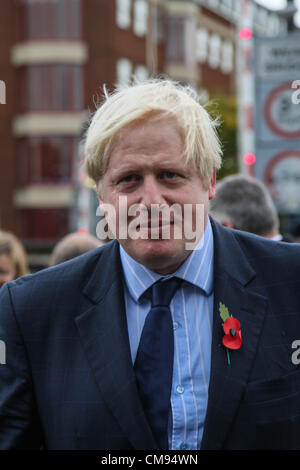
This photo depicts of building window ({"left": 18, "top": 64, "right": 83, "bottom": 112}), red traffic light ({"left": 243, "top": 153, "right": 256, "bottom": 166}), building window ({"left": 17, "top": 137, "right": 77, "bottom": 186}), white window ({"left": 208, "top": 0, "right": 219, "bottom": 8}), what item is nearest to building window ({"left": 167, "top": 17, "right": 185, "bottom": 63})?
white window ({"left": 208, "top": 0, "right": 219, "bottom": 8})

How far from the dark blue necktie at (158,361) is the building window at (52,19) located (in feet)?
103

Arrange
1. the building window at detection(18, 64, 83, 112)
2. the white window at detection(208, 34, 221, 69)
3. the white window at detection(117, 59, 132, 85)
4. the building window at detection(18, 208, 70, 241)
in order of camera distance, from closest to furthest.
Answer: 1. the building window at detection(18, 208, 70, 241)
2. the building window at detection(18, 64, 83, 112)
3. the white window at detection(117, 59, 132, 85)
4. the white window at detection(208, 34, 221, 69)

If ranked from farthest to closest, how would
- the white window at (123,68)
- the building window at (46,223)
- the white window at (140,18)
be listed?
the white window at (140,18) < the white window at (123,68) < the building window at (46,223)

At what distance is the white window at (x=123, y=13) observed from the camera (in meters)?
33.2

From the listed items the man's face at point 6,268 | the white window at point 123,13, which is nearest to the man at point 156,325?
the man's face at point 6,268

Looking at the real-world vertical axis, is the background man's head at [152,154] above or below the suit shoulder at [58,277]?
above

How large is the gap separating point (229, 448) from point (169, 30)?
36.7 metres

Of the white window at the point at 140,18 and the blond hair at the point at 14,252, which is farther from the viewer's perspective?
the white window at the point at 140,18

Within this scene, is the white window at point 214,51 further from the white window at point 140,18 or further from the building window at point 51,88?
the building window at point 51,88

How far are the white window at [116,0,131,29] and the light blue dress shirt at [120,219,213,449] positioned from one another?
106 ft

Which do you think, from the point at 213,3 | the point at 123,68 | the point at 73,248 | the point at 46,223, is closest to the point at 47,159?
the point at 46,223

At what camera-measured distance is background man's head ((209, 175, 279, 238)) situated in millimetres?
4449

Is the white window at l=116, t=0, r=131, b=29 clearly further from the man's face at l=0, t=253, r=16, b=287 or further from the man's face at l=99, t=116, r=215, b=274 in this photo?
the man's face at l=99, t=116, r=215, b=274

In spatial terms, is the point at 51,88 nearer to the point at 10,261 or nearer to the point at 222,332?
the point at 10,261
